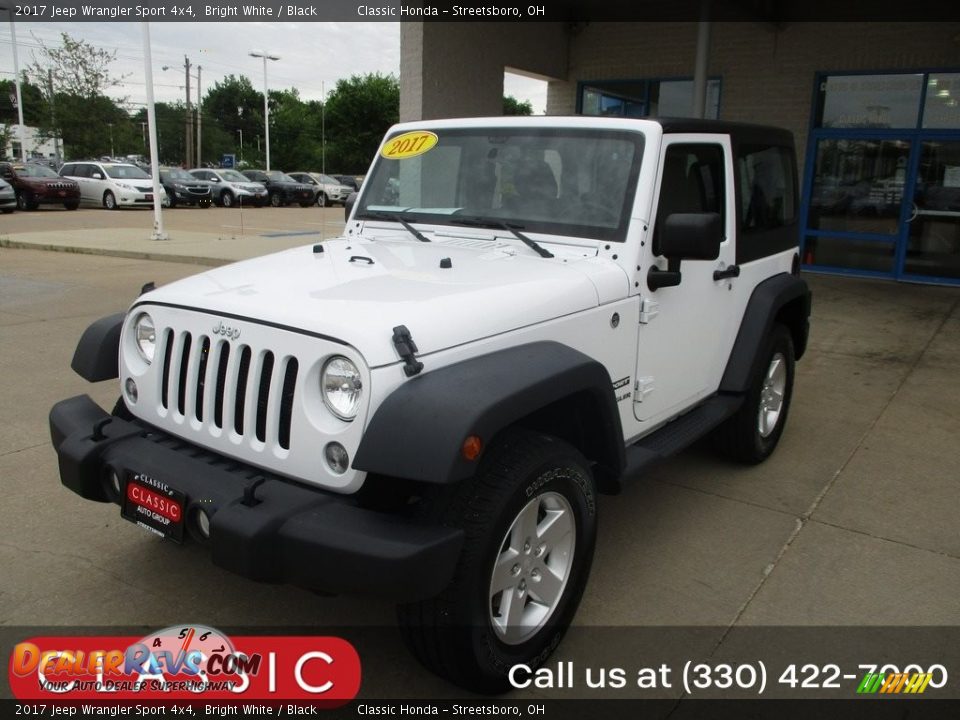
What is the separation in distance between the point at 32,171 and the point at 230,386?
1124 inches

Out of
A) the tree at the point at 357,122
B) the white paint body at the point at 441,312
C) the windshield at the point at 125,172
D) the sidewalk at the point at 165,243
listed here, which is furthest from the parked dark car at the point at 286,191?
the white paint body at the point at 441,312

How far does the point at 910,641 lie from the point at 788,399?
226 centimetres

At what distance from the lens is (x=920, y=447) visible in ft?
17.0

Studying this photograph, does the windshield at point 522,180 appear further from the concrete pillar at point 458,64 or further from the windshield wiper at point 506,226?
the concrete pillar at point 458,64

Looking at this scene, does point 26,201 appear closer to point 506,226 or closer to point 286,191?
point 286,191

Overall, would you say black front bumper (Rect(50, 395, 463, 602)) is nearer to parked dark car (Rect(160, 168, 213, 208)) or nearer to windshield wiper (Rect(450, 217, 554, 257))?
windshield wiper (Rect(450, 217, 554, 257))

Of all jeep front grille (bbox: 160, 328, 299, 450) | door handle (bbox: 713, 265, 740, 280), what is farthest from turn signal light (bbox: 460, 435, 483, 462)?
door handle (bbox: 713, 265, 740, 280)

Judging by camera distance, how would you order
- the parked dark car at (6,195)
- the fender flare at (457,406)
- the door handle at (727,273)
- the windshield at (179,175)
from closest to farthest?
the fender flare at (457,406), the door handle at (727,273), the parked dark car at (6,195), the windshield at (179,175)

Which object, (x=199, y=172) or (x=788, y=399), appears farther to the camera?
(x=199, y=172)

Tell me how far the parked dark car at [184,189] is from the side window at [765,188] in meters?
28.9

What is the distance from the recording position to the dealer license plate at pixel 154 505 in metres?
2.51

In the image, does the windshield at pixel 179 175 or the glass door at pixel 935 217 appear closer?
the glass door at pixel 935 217

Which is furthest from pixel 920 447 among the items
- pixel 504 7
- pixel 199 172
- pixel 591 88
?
pixel 199 172

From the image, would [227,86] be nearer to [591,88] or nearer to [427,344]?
[591,88]
